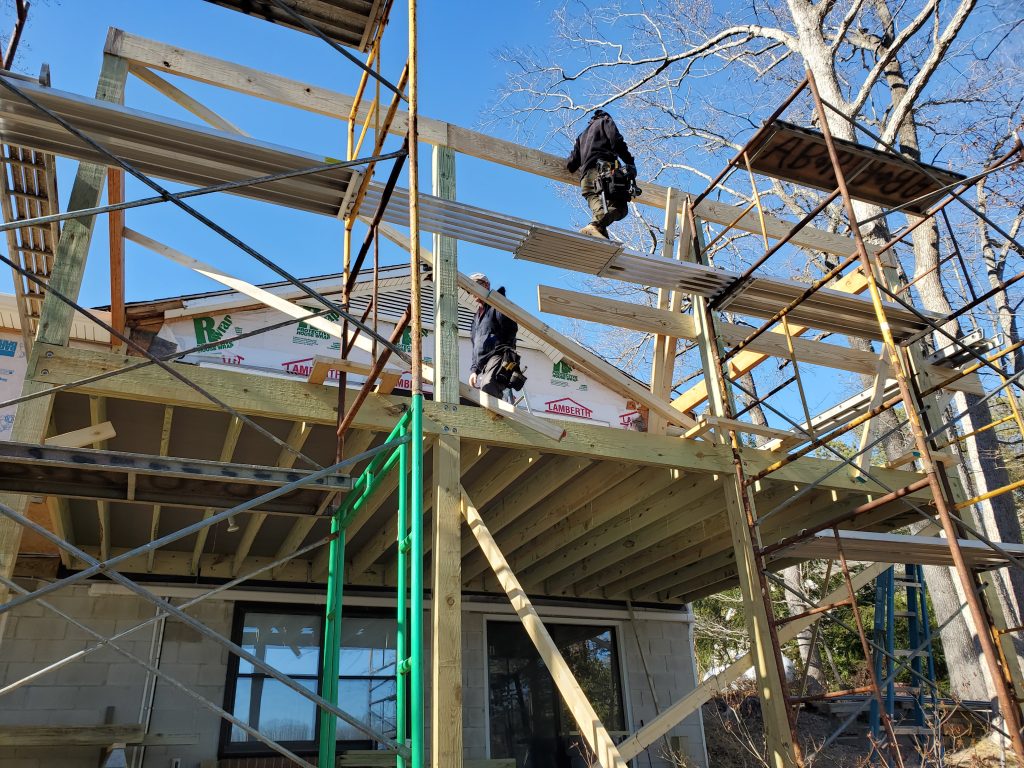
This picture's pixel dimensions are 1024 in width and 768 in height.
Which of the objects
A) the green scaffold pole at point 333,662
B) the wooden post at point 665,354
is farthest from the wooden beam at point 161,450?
the wooden post at point 665,354

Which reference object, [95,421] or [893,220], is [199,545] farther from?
[893,220]

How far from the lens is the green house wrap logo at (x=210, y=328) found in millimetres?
10453

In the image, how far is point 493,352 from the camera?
730cm

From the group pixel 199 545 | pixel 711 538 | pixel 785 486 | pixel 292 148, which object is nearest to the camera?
pixel 292 148

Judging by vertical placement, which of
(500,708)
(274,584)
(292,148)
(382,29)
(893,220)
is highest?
(893,220)

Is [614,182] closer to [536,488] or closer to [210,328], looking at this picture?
[536,488]

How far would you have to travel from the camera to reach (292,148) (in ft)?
15.9

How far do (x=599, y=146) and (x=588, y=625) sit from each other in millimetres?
Result: 6145

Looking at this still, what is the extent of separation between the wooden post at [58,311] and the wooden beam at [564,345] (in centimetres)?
209

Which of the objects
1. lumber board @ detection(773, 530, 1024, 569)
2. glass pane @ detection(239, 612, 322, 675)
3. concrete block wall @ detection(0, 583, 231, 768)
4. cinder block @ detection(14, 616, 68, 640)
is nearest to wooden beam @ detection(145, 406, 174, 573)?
concrete block wall @ detection(0, 583, 231, 768)

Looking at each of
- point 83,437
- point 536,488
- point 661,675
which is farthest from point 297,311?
point 661,675

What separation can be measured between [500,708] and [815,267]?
11893 mm

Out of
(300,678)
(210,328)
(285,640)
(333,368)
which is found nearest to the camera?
(333,368)

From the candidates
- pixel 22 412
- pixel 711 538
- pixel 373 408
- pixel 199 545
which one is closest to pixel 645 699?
pixel 711 538
